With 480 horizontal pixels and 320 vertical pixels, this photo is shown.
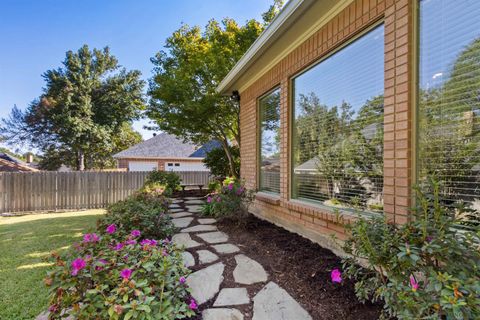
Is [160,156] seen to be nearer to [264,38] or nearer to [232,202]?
[232,202]

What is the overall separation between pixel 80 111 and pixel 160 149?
6493 mm

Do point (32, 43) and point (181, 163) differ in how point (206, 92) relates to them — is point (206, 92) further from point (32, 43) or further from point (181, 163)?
point (181, 163)

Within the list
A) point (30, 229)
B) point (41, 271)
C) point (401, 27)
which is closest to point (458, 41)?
point (401, 27)

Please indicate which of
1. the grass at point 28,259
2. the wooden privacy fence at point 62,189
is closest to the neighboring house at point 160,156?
the wooden privacy fence at point 62,189

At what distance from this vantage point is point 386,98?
223 centimetres

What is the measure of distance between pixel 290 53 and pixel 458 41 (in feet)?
7.43

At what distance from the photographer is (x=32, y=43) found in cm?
1150

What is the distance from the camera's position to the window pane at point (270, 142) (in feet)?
14.2

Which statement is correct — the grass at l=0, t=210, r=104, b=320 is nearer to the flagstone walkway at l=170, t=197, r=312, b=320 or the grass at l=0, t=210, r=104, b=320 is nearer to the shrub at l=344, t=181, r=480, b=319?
the flagstone walkway at l=170, t=197, r=312, b=320

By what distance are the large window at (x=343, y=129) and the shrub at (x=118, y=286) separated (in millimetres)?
1681

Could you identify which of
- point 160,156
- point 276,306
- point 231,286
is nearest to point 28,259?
point 231,286

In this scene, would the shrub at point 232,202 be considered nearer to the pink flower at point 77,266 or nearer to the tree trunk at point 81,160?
the pink flower at point 77,266

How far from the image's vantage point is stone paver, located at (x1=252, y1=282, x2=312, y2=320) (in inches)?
71.7

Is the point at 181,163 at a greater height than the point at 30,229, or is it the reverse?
the point at 181,163
